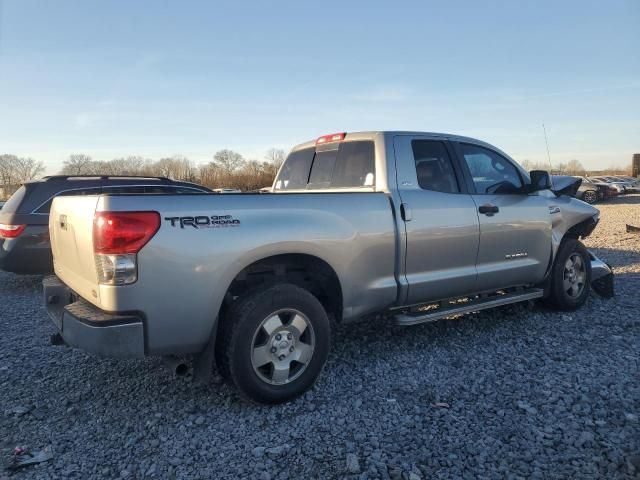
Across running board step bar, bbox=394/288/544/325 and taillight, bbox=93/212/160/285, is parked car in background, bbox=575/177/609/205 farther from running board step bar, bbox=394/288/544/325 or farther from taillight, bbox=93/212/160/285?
taillight, bbox=93/212/160/285

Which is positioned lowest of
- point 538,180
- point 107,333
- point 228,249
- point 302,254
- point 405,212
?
point 107,333

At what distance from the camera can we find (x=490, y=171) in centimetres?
490

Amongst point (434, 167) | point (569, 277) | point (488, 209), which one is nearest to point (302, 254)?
point (434, 167)

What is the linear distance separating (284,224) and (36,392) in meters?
2.33

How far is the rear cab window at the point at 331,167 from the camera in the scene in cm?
426

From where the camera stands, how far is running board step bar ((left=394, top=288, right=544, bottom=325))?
400 centimetres

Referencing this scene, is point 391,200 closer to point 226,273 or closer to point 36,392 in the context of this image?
point 226,273

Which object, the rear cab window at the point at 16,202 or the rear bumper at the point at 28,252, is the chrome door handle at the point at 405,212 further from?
the rear cab window at the point at 16,202

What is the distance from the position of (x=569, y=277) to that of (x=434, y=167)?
235 centimetres

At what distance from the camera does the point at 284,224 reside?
329 cm

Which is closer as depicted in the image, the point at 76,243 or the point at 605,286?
the point at 76,243

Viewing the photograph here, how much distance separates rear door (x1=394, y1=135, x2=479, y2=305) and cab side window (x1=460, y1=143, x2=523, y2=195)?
26cm

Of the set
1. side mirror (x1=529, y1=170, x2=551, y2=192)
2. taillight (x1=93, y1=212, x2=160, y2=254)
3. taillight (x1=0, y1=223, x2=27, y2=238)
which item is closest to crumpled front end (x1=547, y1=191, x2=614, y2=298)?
side mirror (x1=529, y1=170, x2=551, y2=192)

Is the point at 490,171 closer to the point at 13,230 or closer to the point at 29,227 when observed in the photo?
the point at 29,227
